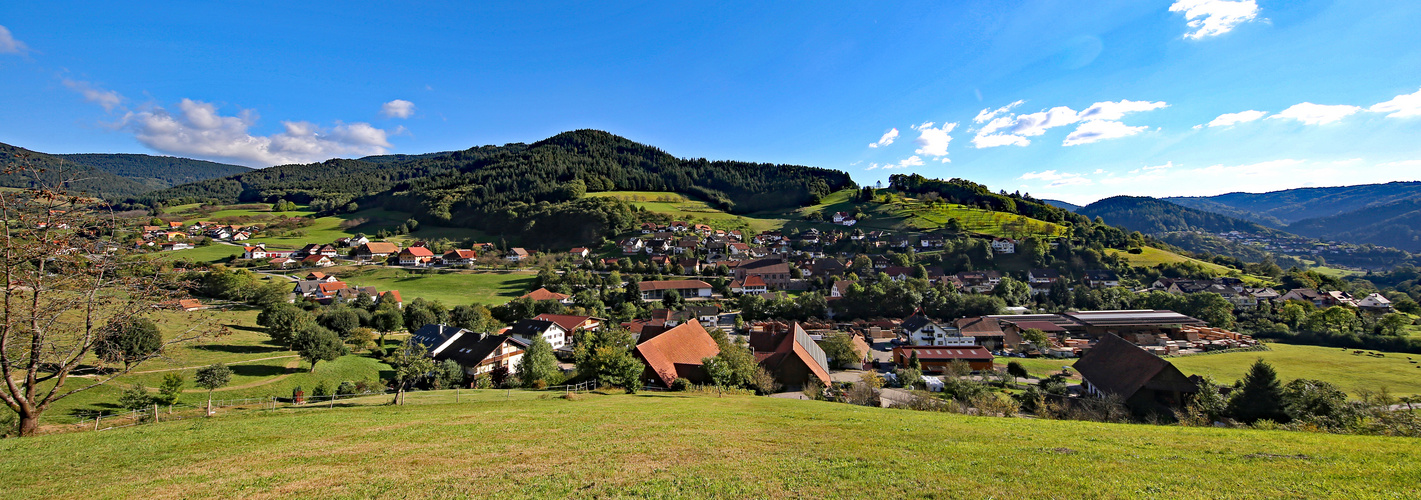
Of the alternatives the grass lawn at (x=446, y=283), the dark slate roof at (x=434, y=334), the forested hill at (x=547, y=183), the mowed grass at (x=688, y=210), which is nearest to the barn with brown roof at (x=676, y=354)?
the dark slate roof at (x=434, y=334)

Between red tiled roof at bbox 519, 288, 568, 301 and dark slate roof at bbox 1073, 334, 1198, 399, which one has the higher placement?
red tiled roof at bbox 519, 288, 568, 301

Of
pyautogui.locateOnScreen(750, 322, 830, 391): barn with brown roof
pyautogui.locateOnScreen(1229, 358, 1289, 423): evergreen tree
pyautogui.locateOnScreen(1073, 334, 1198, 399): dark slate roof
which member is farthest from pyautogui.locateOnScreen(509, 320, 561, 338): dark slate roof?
pyautogui.locateOnScreen(1229, 358, 1289, 423): evergreen tree

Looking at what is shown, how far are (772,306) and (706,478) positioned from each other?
163 ft

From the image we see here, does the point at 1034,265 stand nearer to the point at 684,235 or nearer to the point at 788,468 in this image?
the point at 684,235

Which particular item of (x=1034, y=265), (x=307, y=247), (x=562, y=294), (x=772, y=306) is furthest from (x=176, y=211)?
(x=1034, y=265)

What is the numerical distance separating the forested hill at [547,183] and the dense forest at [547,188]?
0.33 meters

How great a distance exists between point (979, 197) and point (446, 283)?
11820cm

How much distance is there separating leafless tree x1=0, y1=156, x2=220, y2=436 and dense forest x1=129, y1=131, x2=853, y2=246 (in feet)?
292

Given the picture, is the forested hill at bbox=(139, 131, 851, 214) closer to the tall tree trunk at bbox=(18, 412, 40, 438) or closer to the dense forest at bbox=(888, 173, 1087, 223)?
the dense forest at bbox=(888, 173, 1087, 223)

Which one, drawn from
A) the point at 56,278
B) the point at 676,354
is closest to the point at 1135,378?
the point at 676,354

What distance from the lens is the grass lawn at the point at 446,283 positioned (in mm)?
58250

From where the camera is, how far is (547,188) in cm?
13200

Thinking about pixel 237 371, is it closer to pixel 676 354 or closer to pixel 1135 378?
pixel 676 354

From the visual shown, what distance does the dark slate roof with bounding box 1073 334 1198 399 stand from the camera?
1050 inches
